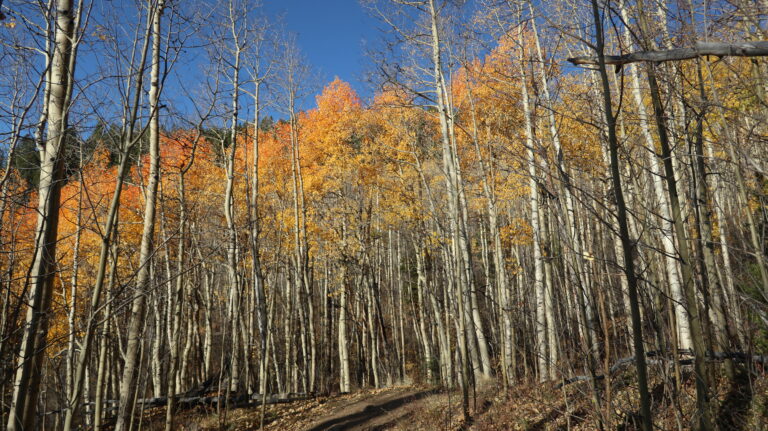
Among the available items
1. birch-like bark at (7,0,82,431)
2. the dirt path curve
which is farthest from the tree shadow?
birch-like bark at (7,0,82,431)

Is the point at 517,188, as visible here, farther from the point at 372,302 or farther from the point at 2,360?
the point at 2,360

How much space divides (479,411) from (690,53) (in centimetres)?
685

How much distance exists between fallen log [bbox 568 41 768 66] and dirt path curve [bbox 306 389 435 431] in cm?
817

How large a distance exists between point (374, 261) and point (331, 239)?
297 centimetres

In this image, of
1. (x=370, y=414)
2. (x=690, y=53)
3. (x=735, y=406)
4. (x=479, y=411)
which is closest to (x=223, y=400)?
(x=370, y=414)

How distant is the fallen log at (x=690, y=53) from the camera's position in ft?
6.16

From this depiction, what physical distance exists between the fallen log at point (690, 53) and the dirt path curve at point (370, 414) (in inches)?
322

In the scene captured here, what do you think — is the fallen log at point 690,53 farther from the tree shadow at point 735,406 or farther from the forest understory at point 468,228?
the tree shadow at point 735,406

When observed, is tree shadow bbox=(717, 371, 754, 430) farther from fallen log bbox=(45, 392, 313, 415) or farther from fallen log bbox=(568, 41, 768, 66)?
fallen log bbox=(45, 392, 313, 415)

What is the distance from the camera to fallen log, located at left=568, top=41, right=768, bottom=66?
6.16 feet

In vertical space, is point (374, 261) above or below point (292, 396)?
above

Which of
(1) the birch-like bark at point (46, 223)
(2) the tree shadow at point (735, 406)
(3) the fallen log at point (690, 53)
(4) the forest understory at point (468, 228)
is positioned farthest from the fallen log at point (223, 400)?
(3) the fallen log at point (690, 53)

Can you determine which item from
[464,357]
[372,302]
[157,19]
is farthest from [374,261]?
[157,19]

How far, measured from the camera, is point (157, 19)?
525 cm
